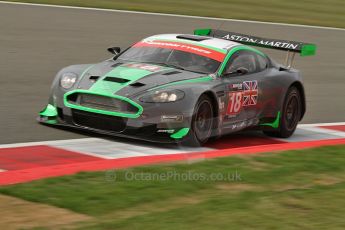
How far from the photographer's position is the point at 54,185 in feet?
20.6

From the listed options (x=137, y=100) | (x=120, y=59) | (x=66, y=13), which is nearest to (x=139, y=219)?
(x=137, y=100)

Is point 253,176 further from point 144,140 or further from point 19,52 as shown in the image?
point 19,52

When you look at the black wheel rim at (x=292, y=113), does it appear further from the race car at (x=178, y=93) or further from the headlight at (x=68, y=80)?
the headlight at (x=68, y=80)

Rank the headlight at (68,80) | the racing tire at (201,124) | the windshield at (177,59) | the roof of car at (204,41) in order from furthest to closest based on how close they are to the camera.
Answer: the roof of car at (204,41) → the windshield at (177,59) → the headlight at (68,80) → the racing tire at (201,124)

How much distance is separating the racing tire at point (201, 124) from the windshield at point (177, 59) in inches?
23.8

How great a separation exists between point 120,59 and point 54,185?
14.1ft

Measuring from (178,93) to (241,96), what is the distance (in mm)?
1260

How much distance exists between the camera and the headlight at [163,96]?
29.4ft

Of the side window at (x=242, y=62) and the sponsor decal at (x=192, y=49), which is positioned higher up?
the sponsor decal at (x=192, y=49)

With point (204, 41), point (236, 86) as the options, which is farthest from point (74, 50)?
point (236, 86)

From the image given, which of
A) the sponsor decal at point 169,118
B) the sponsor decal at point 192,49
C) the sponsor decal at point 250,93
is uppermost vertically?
the sponsor decal at point 192,49

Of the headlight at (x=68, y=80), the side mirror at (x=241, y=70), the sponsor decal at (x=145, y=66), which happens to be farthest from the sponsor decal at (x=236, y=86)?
the headlight at (x=68, y=80)

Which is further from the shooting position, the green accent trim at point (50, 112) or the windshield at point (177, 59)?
the windshield at point (177, 59)

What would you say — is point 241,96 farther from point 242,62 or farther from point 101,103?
point 101,103
